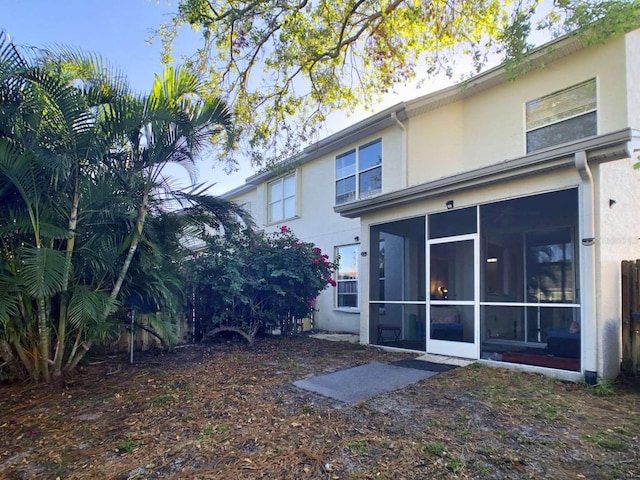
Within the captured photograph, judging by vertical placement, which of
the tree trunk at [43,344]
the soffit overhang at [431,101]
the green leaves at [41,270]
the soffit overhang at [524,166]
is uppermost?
the soffit overhang at [431,101]

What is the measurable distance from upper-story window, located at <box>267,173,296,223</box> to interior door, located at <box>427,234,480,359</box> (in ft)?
23.1

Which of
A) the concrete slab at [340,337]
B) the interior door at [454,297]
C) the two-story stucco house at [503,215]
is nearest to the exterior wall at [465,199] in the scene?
the two-story stucco house at [503,215]

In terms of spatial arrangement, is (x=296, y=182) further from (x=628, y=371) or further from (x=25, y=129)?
(x=628, y=371)

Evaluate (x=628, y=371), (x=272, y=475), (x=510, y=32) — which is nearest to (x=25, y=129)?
(x=272, y=475)

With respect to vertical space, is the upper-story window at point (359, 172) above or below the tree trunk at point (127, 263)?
above

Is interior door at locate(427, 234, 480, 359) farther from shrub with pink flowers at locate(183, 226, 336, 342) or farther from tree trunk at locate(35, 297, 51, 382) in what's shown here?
tree trunk at locate(35, 297, 51, 382)

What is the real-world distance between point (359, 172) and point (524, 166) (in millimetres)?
5790

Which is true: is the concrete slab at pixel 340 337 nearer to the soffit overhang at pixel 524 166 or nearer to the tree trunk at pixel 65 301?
the soffit overhang at pixel 524 166

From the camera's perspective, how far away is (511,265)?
935 cm

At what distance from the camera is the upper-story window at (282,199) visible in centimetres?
1407

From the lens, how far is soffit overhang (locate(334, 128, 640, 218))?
5133mm

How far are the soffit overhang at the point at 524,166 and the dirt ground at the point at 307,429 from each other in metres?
3.13

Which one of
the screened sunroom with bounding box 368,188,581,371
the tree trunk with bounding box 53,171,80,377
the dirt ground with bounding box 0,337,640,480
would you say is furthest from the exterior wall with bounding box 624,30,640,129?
the tree trunk with bounding box 53,171,80,377

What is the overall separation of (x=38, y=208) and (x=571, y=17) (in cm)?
839
